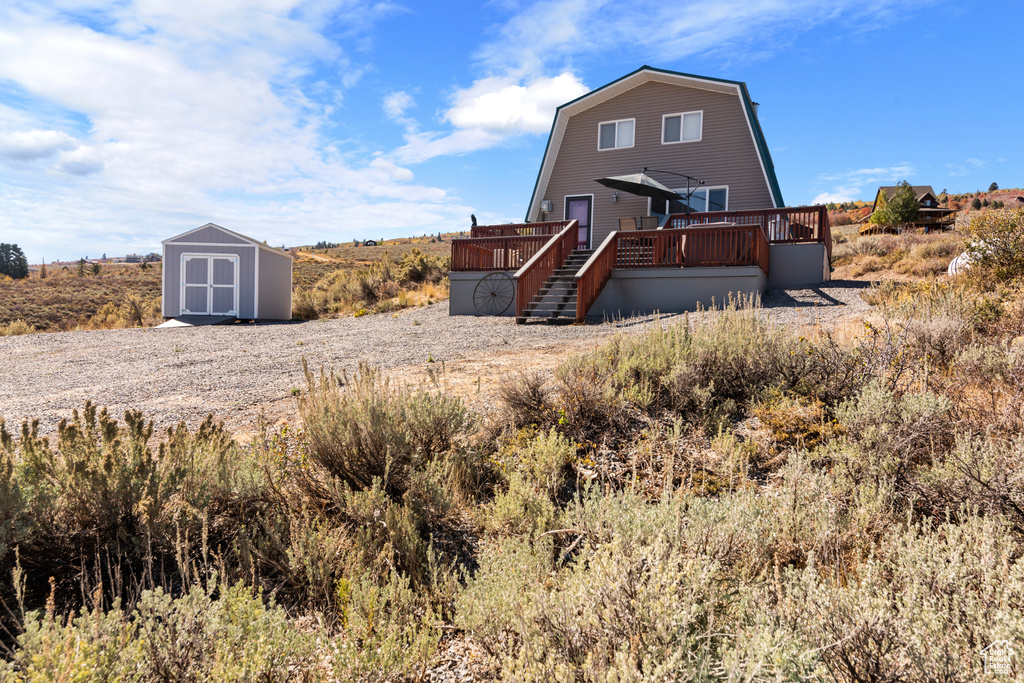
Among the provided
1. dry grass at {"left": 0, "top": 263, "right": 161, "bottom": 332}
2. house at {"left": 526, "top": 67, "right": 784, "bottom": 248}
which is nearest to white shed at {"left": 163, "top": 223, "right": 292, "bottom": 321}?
dry grass at {"left": 0, "top": 263, "right": 161, "bottom": 332}

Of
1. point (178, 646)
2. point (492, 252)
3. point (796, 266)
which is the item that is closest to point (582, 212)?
point (492, 252)

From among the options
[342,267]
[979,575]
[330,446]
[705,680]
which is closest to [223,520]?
[330,446]

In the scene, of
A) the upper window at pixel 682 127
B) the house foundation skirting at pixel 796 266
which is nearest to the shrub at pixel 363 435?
the house foundation skirting at pixel 796 266

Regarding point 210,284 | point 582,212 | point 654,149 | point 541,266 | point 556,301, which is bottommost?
point 556,301

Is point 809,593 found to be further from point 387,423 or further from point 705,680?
point 387,423

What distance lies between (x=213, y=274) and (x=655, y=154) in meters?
15.6

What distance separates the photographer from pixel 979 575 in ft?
6.33

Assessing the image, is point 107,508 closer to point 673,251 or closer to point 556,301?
point 556,301

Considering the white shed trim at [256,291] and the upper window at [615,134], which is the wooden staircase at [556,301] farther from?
the white shed trim at [256,291]

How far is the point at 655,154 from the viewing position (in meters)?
17.4

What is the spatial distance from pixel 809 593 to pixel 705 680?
1.59ft

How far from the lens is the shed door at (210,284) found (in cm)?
1830

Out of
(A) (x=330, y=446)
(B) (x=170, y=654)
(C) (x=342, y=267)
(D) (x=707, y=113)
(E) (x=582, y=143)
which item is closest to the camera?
(B) (x=170, y=654)

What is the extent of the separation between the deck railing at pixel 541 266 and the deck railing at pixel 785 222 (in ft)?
8.58
